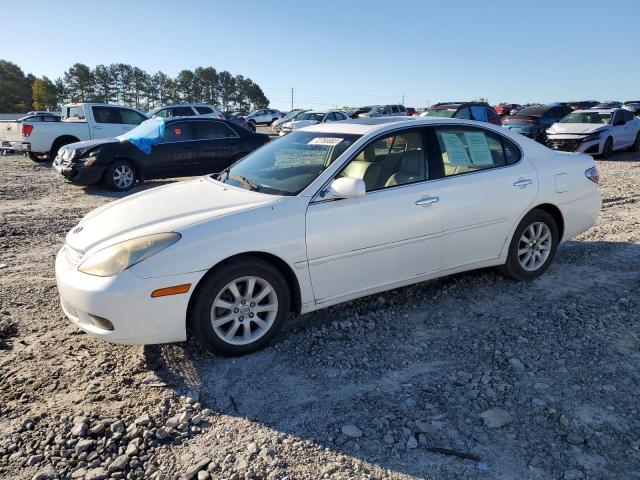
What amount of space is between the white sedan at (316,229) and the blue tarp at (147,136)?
6.65 metres

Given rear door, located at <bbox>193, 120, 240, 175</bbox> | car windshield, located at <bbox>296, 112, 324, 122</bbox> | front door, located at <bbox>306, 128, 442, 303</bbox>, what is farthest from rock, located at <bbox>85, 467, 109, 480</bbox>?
car windshield, located at <bbox>296, 112, 324, 122</bbox>

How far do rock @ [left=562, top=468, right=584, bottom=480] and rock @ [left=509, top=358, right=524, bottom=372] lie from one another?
959 mm

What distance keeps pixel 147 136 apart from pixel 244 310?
8.38 meters

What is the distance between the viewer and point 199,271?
131 inches

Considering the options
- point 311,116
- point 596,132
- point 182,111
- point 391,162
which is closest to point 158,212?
point 391,162

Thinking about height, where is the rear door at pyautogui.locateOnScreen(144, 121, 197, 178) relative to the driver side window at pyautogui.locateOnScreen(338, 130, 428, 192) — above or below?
below

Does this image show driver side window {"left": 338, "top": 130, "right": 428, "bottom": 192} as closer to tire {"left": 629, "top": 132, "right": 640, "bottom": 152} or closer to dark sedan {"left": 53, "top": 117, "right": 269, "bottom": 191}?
dark sedan {"left": 53, "top": 117, "right": 269, "bottom": 191}

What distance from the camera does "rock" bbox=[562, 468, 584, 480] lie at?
2432mm

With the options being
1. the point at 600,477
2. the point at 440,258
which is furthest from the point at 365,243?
the point at 600,477

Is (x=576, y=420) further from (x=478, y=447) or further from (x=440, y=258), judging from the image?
(x=440, y=258)

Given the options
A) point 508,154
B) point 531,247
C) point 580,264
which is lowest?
point 580,264

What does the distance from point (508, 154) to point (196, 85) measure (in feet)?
295

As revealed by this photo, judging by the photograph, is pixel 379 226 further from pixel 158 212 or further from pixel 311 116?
pixel 311 116

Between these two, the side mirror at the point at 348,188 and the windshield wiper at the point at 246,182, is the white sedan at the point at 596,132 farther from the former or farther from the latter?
the side mirror at the point at 348,188
